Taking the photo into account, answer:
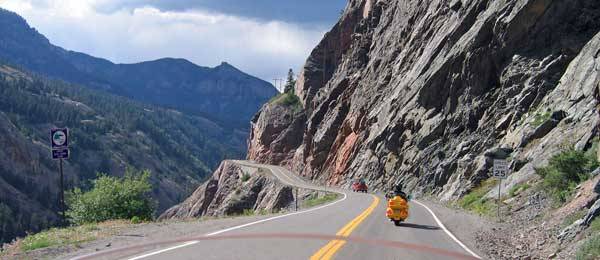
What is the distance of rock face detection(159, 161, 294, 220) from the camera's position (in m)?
64.0

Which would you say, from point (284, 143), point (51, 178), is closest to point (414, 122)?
point (284, 143)

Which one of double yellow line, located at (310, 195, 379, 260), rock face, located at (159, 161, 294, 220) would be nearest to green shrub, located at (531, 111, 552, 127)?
double yellow line, located at (310, 195, 379, 260)

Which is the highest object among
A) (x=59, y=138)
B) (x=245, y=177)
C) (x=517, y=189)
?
(x=59, y=138)

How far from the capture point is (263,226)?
57.1 ft

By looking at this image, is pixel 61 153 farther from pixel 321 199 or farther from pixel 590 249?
pixel 321 199

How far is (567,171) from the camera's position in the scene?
2008 centimetres

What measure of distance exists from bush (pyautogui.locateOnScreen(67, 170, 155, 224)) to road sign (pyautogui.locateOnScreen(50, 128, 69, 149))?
18405mm

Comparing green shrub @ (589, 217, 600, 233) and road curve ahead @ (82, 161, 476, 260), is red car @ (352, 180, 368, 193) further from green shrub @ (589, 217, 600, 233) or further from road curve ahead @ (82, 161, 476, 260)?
green shrub @ (589, 217, 600, 233)

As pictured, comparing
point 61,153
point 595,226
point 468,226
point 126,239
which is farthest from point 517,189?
point 61,153

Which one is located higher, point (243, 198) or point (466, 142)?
point (466, 142)

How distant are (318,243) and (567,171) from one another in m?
11.7

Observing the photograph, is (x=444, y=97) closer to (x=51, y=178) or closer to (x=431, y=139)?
(x=431, y=139)

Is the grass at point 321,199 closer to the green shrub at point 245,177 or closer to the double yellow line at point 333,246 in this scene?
the double yellow line at point 333,246

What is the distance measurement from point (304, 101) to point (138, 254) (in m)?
96.0
